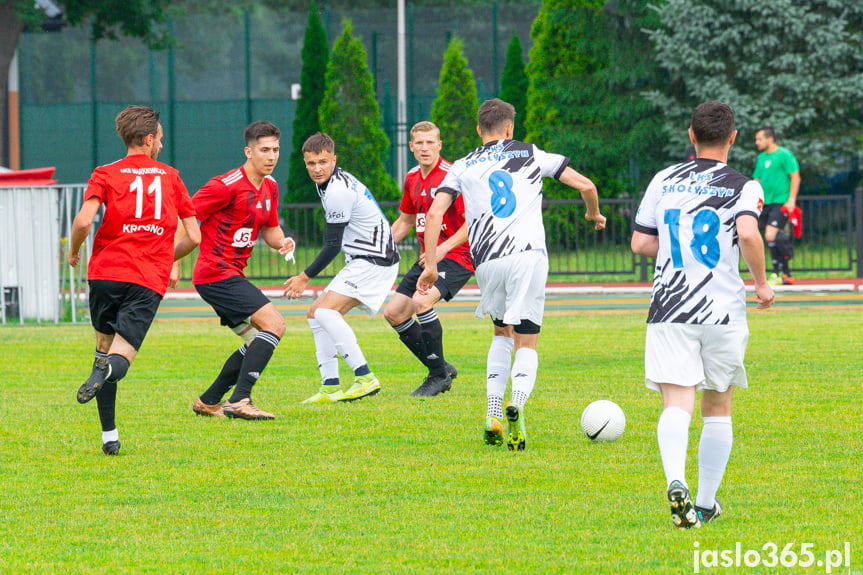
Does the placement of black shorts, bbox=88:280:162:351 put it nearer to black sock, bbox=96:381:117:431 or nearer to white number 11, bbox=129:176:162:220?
black sock, bbox=96:381:117:431

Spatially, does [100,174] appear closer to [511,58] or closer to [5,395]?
[5,395]

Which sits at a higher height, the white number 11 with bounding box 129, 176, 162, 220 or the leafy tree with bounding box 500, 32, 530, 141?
the leafy tree with bounding box 500, 32, 530, 141

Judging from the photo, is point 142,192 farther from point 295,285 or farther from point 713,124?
point 713,124

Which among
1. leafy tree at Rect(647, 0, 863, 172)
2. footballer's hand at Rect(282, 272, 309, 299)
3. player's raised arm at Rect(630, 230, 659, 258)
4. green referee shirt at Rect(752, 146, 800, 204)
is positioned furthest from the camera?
leafy tree at Rect(647, 0, 863, 172)

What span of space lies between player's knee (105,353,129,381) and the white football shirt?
9.13 ft

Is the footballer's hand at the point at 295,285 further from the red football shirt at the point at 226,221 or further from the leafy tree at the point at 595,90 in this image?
the leafy tree at the point at 595,90

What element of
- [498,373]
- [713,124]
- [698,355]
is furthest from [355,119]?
[698,355]

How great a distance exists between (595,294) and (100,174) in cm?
1334

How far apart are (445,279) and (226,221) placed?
6.99ft

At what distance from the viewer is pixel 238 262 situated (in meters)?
8.62

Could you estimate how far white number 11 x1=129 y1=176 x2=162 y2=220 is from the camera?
708 centimetres

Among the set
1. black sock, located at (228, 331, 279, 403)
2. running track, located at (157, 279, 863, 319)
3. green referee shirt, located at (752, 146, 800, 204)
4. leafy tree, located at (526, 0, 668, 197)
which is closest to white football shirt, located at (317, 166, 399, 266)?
black sock, located at (228, 331, 279, 403)

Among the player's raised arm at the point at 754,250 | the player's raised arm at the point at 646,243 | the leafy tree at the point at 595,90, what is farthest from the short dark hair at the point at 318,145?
the leafy tree at the point at 595,90

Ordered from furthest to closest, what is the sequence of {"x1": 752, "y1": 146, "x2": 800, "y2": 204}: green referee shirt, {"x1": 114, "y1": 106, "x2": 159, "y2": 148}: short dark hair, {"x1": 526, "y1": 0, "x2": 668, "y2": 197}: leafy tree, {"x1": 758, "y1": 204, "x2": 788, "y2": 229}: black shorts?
{"x1": 526, "y1": 0, "x2": 668, "y2": 197}: leafy tree
{"x1": 758, "y1": 204, "x2": 788, "y2": 229}: black shorts
{"x1": 752, "y1": 146, "x2": 800, "y2": 204}: green referee shirt
{"x1": 114, "y1": 106, "x2": 159, "y2": 148}: short dark hair
